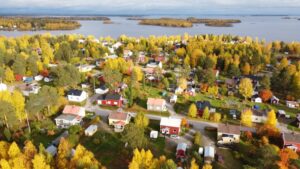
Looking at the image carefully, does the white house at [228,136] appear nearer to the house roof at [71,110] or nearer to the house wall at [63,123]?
the house wall at [63,123]

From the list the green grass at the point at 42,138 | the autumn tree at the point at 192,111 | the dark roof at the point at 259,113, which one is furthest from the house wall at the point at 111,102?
the dark roof at the point at 259,113

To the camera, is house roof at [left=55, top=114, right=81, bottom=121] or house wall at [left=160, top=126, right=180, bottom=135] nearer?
house wall at [left=160, top=126, right=180, bottom=135]

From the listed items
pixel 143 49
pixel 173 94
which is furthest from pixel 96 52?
pixel 173 94

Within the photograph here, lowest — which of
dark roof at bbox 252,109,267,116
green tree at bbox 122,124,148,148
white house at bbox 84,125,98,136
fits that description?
white house at bbox 84,125,98,136

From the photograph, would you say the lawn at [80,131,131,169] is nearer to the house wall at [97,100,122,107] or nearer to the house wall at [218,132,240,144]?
the house wall at [97,100,122,107]

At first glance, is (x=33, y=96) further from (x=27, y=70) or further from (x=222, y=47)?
(x=222, y=47)

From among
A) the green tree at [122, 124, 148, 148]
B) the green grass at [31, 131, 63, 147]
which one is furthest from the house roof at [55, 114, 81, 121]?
the green tree at [122, 124, 148, 148]
